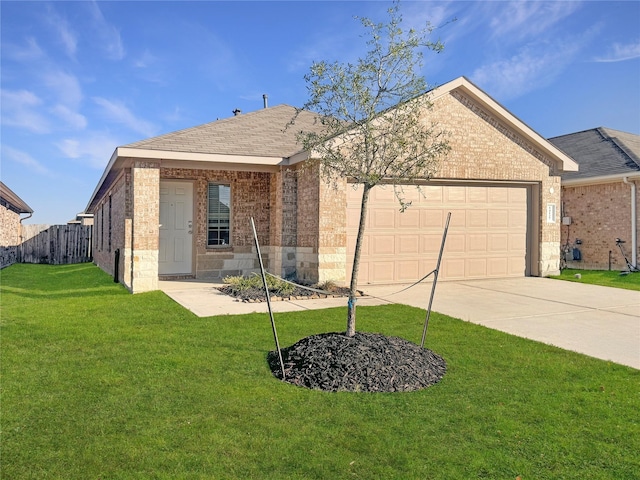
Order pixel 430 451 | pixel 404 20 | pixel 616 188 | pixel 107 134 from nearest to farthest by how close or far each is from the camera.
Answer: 1. pixel 430 451
2. pixel 404 20
3. pixel 107 134
4. pixel 616 188

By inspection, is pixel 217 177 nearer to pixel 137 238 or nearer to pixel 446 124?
pixel 137 238

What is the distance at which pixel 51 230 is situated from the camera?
73.8 ft

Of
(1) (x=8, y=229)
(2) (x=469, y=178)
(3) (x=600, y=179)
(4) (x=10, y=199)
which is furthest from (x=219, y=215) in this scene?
(3) (x=600, y=179)

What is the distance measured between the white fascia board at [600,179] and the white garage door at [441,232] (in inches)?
168

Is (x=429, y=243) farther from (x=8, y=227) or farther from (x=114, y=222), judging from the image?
(x=8, y=227)

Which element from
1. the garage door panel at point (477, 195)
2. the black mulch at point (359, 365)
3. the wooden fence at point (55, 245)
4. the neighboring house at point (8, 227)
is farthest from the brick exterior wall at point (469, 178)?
the wooden fence at point (55, 245)

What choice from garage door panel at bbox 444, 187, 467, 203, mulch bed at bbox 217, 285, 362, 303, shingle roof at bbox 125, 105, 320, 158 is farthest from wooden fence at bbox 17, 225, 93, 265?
garage door panel at bbox 444, 187, 467, 203

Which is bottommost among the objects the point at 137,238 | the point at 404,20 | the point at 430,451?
the point at 430,451

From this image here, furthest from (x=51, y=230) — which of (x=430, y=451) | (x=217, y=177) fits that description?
(x=430, y=451)

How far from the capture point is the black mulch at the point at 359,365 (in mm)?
4496

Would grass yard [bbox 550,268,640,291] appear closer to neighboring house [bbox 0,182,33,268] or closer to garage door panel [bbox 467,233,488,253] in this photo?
garage door panel [bbox 467,233,488,253]

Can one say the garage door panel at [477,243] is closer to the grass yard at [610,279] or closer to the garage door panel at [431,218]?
the garage door panel at [431,218]

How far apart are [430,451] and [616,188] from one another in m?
15.7

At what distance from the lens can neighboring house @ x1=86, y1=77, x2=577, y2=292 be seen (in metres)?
10.6
